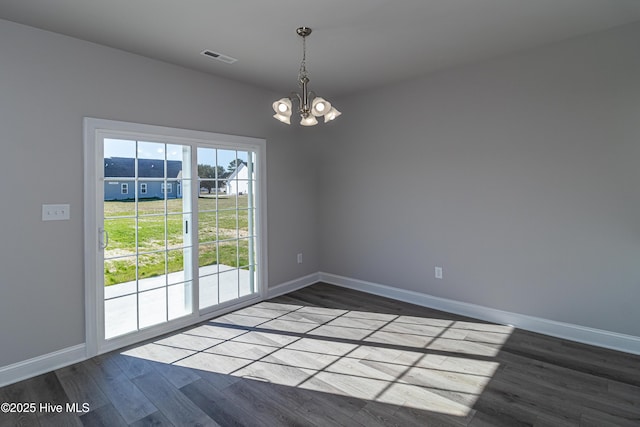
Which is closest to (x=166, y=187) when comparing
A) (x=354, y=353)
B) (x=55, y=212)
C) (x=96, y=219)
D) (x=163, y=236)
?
(x=163, y=236)

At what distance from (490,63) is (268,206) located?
3.12 m

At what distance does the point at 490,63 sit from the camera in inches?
139

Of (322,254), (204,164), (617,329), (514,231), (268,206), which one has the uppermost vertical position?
(204,164)

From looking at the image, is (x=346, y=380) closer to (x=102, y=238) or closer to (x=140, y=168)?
(x=102, y=238)

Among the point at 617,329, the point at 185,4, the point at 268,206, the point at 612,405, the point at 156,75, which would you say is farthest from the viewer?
the point at 268,206

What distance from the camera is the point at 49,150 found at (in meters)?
2.76

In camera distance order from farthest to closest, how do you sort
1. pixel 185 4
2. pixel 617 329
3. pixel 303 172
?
1. pixel 303 172
2. pixel 617 329
3. pixel 185 4

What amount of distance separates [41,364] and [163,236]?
4.67ft

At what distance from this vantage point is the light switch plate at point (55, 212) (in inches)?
108

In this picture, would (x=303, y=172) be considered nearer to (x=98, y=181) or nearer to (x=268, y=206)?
(x=268, y=206)

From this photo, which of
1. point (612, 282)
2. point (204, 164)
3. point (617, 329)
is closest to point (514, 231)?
point (612, 282)

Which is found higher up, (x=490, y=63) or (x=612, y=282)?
(x=490, y=63)

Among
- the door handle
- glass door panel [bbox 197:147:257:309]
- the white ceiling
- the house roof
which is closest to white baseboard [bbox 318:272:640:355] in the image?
glass door panel [bbox 197:147:257:309]

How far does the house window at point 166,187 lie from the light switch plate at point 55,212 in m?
0.83
